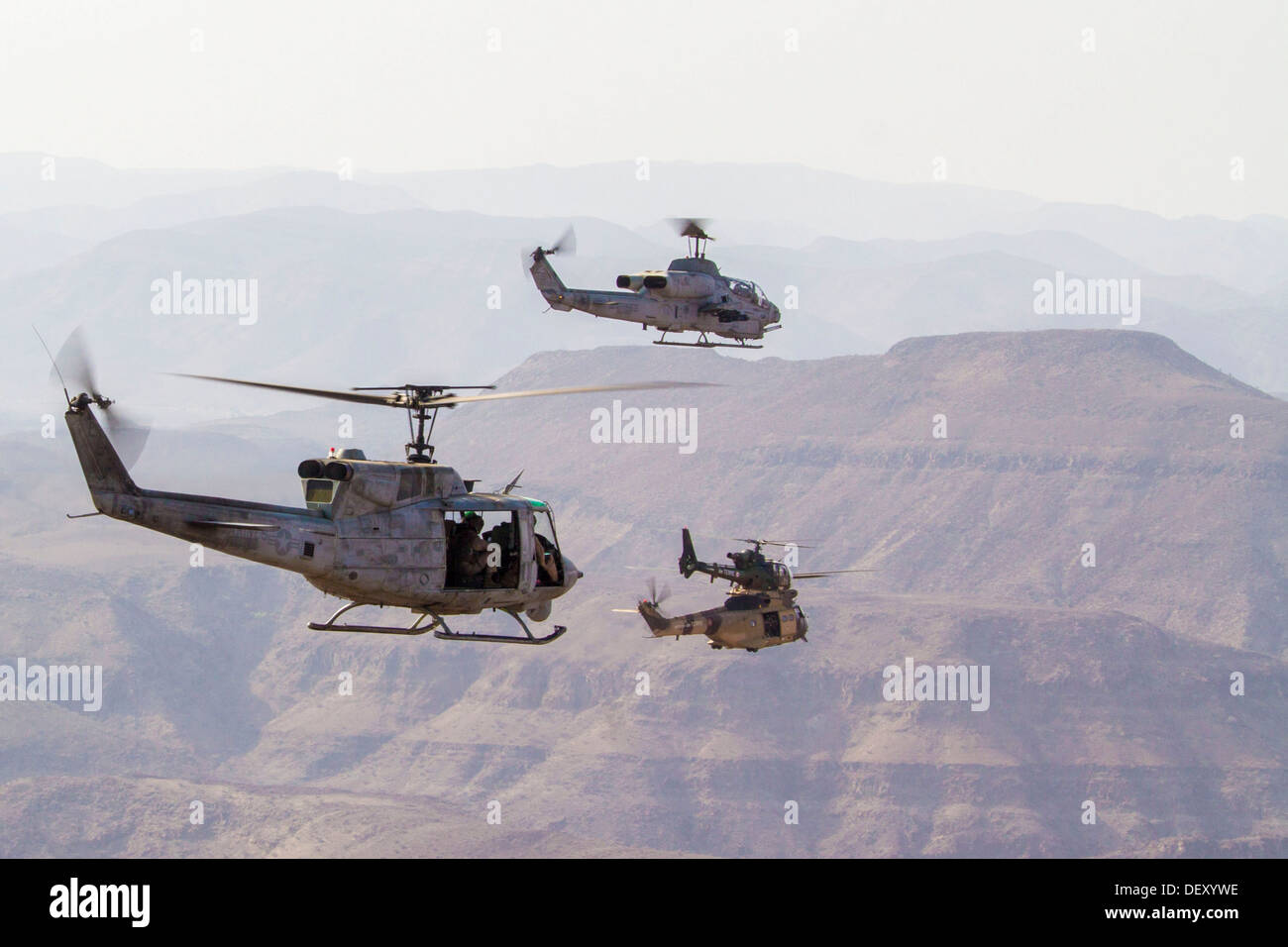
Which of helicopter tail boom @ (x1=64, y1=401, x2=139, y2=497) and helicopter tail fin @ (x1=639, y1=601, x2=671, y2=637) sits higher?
helicopter tail boom @ (x1=64, y1=401, x2=139, y2=497)

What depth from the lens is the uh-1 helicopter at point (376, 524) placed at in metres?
45.5

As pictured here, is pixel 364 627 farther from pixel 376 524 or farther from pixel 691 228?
pixel 691 228

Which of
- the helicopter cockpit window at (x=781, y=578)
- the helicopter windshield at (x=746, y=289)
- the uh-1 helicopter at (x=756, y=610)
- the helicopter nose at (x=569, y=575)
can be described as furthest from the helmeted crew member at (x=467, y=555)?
the helicopter windshield at (x=746, y=289)

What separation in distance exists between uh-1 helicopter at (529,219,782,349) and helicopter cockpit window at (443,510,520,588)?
27526 millimetres

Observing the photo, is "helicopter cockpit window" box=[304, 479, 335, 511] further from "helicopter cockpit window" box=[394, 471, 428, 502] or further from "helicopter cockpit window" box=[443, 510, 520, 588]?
"helicopter cockpit window" box=[443, 510, 520, 588]

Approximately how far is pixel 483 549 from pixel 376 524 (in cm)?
283

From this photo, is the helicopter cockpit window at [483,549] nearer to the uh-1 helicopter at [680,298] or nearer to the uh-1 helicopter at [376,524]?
the uh-1 helicopter at [376,524]

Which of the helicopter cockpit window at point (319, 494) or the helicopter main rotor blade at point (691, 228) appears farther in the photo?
the helicopter main rotor blade at point (691, 228)

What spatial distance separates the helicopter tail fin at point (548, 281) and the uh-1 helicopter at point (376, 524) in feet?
93.0

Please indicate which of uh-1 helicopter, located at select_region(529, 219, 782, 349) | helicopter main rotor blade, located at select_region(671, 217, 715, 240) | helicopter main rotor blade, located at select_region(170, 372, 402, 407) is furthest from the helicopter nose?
helicopter main rotor blade, located at select_region(671, 217, 715, 240)

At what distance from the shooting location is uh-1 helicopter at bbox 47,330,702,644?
149ft

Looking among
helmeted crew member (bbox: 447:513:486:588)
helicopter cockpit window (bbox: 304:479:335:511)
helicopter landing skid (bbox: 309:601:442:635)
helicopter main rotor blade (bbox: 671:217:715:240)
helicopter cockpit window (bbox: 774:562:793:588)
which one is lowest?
helicopter landing skid (bbox: 309:601:442:635)
